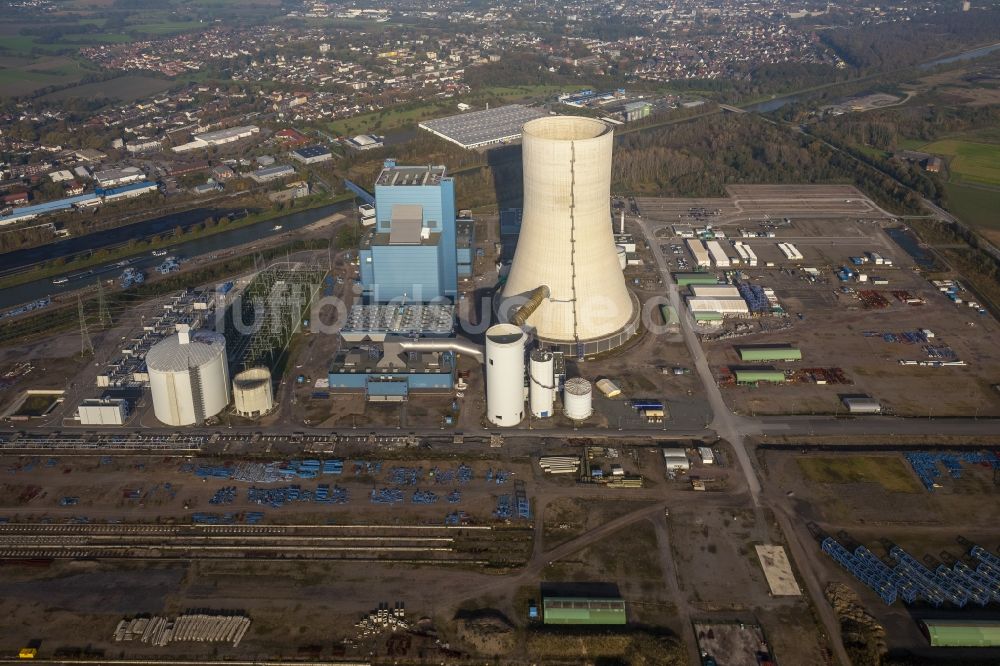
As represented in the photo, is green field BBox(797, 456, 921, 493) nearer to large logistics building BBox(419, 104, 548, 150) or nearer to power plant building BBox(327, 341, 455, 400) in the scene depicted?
power plant building BBox(327, 341, 455, 400)

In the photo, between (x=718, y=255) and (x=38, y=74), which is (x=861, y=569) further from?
(x=38, y=74)

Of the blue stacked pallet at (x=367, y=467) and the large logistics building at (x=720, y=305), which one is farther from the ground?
the large logistics building at (x=720, y=305)

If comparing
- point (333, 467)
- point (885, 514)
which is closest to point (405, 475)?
point (333, 467)

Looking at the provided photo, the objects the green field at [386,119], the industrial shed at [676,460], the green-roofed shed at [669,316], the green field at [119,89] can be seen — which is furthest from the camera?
the green field at [119,89]

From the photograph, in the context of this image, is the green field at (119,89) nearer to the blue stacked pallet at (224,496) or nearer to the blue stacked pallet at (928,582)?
the blue stacked pallet at (224,496)

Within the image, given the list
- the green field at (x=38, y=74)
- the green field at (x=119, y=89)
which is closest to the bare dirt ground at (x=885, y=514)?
the green field at (x=119, y=89)

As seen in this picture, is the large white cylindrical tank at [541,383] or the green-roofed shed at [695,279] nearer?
the large white cylindrical tank at [541,383]

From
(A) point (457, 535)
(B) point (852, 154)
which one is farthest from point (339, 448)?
(B) point (852, 154)

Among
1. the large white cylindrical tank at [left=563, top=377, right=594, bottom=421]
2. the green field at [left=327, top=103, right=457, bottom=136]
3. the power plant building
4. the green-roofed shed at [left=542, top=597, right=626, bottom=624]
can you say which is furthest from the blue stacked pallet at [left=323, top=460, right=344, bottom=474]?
the green field at [left=327, top=103, right=457, bottom=136]
